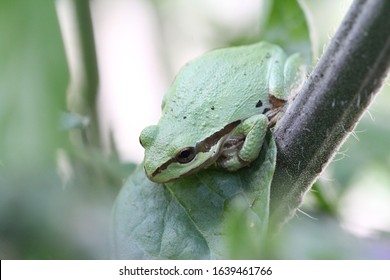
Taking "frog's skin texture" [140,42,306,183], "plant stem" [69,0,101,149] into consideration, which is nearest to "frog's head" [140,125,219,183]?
"frog's skin texture" [140,42,306,183]

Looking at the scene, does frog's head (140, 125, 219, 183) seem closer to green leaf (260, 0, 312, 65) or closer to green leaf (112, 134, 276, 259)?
green leaf (112, 134, 276, 259)

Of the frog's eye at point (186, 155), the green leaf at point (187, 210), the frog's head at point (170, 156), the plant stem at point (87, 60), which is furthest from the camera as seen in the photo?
the plant stem at point (87, 60)

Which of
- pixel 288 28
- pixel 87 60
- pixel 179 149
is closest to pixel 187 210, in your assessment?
pixel 179 149

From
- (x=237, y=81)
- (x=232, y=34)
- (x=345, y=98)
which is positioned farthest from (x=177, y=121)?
(x=232, y=34)

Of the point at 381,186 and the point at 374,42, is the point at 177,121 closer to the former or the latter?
the point at 374,42

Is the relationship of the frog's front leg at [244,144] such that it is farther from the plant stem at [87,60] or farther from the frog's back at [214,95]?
the plant stem at [87,60]

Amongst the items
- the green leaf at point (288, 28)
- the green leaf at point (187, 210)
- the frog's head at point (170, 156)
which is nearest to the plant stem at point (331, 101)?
the green leaf at point (187, 210)
